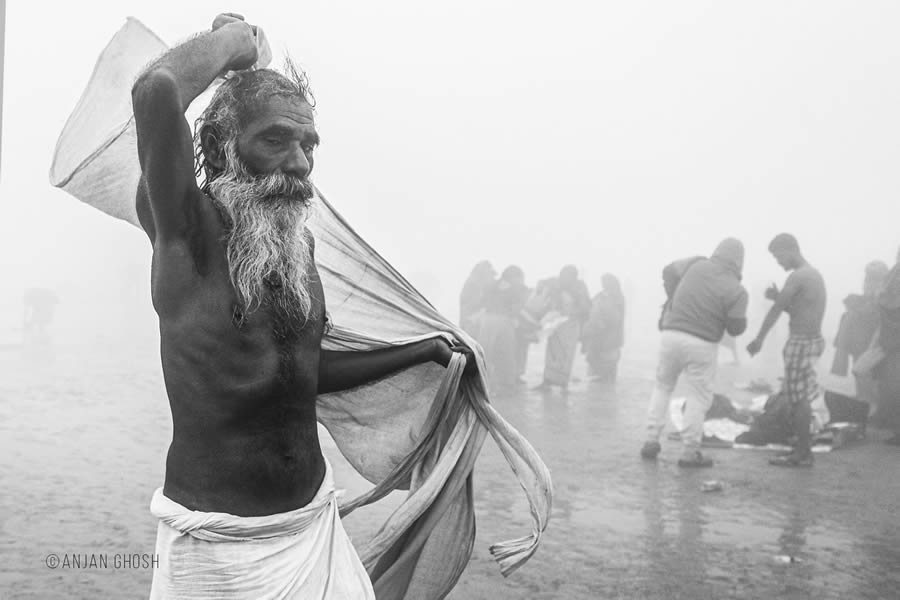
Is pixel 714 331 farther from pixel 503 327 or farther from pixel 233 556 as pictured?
pixel 233 556

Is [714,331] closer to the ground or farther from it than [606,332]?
farther from it

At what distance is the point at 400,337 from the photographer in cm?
229

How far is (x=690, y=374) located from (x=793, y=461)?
112cm

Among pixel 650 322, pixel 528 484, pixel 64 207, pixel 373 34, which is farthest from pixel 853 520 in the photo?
pixel 650 322

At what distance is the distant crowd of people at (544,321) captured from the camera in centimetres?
1166

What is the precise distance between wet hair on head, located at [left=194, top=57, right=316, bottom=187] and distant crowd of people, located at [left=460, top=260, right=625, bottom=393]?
381 inches

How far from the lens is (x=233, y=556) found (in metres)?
1.62

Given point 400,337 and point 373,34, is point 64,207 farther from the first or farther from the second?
point 400,337

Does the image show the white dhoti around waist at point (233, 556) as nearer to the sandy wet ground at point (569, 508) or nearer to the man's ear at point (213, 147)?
the man's ear at point (213, 147)

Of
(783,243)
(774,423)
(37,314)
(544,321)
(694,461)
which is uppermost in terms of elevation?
(783,243)

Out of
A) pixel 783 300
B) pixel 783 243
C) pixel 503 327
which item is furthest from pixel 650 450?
pixel 503 327

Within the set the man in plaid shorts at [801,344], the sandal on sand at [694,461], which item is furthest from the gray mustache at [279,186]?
the man in plaid shorts at [801,344]

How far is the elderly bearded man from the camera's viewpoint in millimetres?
1581

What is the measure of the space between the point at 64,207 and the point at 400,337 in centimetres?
782
